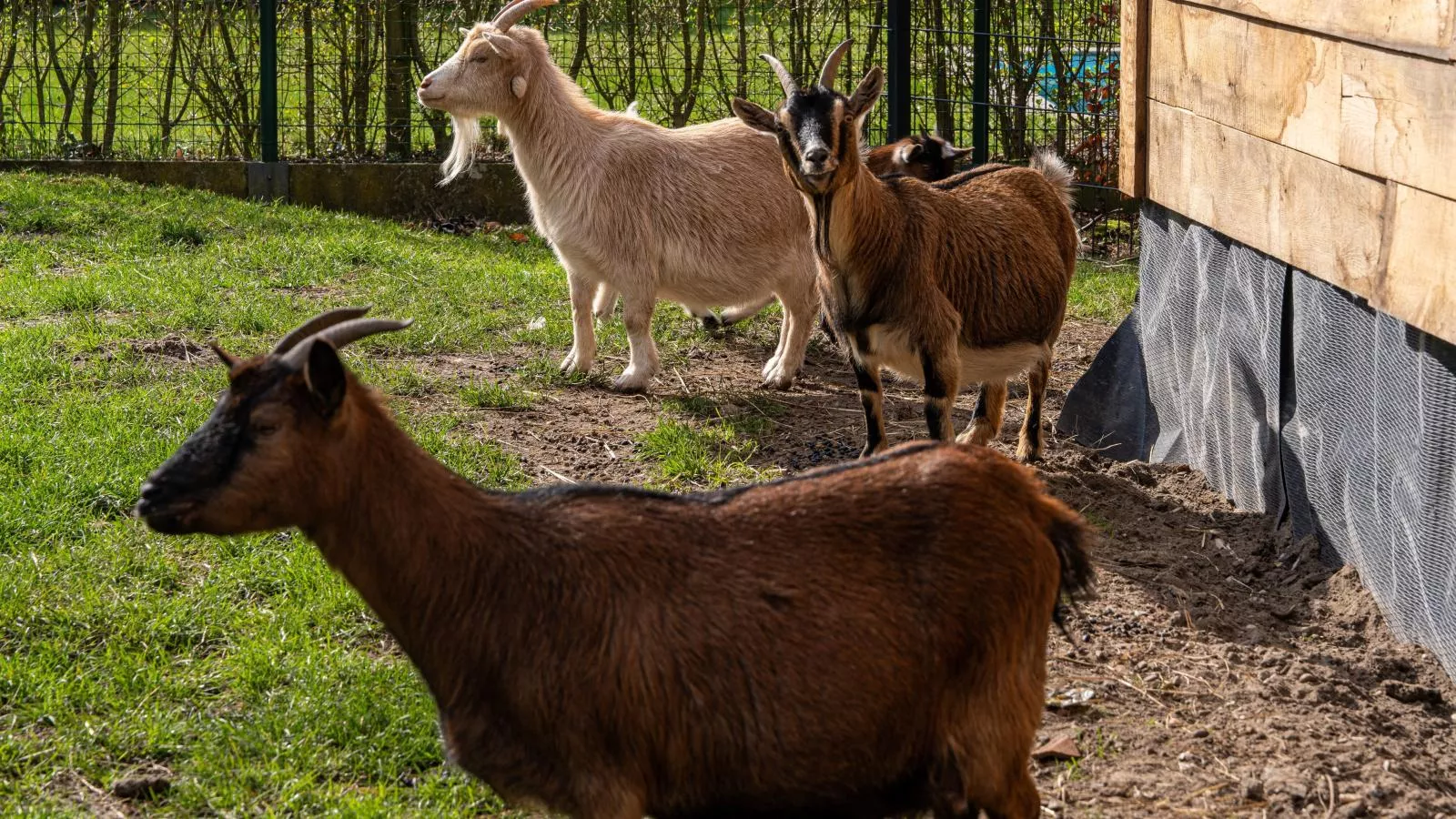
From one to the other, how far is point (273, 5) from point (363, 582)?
9505 millimetres

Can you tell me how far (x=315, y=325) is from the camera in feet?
10.2

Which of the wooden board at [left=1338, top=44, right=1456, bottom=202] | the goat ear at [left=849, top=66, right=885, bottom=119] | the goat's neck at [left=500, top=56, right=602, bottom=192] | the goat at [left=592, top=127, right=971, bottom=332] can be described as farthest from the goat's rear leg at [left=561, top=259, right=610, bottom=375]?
the wooden board at [left=1338, top=44, right=1456, bottom=202]

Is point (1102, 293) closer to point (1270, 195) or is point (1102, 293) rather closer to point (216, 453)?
point (1270, 195)

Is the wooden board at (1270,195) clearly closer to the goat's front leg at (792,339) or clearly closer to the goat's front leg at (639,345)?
the goat's front leg at (792,339)

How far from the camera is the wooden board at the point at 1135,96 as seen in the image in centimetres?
675

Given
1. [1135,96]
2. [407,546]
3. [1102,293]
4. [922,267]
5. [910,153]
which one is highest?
[1135,96]

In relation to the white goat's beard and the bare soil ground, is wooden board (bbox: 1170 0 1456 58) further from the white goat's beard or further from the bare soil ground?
the white goat's beard

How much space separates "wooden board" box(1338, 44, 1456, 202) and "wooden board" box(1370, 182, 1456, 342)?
55mm

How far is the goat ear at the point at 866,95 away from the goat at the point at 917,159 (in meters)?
1.43

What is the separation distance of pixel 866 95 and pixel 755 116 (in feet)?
1.41

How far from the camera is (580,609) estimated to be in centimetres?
293

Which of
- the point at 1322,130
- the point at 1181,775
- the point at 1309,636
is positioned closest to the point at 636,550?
the point at 1181,775

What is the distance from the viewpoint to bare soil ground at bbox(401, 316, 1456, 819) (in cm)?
366

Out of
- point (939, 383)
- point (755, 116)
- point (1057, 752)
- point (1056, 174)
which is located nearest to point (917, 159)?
point (1056, 174)
